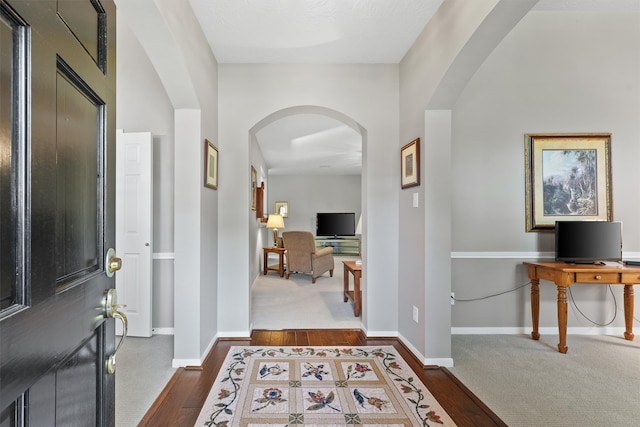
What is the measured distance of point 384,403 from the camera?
6.24ft

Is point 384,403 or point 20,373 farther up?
point 20,373

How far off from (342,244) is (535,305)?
656 cm

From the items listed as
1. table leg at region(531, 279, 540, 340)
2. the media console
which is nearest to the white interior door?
table leg at region(531, 279, 540, 340)

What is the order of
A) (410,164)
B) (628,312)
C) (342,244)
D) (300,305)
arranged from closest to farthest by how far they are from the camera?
(410,164), (628,312), (300,305), (342,244)

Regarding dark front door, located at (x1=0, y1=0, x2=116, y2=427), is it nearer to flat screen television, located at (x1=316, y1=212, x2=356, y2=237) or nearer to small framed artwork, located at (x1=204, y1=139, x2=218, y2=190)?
small framed artwork, located at (x1=204, y1=139, x2=218, y2=190)

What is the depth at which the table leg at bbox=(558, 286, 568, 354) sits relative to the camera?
2.54m

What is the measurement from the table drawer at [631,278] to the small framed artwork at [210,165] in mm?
3537

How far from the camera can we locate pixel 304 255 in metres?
5.56

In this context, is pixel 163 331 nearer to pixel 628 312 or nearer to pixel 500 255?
pixel 500 255

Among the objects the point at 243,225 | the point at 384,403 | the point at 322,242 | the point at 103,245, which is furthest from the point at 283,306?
the point at 322,242

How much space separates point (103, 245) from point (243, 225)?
2074mm

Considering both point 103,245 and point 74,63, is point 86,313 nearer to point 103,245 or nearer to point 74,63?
point 103,245

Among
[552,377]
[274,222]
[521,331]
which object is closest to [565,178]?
[521,331]

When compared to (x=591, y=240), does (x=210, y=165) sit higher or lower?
higher
